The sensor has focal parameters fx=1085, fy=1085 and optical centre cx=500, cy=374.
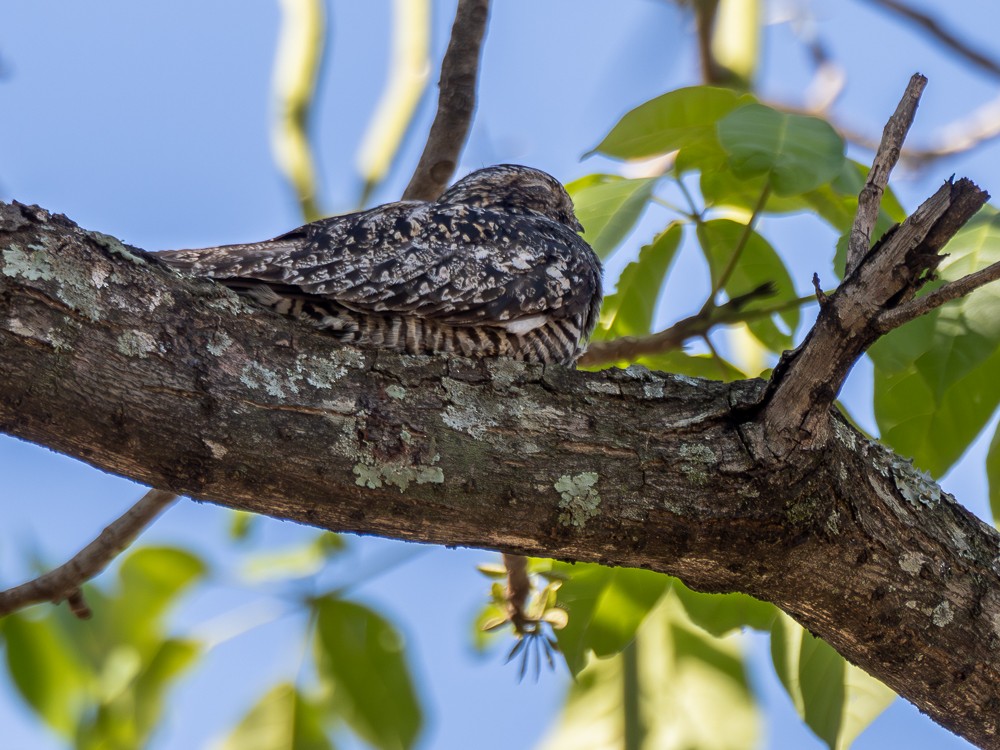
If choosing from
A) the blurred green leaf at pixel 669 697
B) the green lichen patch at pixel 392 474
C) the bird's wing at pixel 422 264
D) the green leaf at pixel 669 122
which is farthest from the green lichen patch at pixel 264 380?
the blurred green leaf at pixel 669 697

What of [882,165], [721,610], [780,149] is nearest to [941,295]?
[882,165]

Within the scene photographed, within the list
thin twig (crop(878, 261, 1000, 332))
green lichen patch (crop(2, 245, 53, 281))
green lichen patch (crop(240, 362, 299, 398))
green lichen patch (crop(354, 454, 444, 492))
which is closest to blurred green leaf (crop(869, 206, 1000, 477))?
thin twig (crop(878, 261, 1000, 332))

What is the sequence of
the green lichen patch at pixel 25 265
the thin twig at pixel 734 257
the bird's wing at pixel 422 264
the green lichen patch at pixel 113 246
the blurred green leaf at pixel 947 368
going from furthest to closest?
the thin twig at pixel 734 257 → the bird's wing at pixel 422 264 → the blurred green leaf at pixel 947 368 → the green lichen patch at pixel 113 246 → the green lichen patch at pixel 25 265

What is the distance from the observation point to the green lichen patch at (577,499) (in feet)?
7.70

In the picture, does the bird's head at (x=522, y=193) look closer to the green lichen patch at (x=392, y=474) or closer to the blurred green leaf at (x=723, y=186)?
the blurred green leaf at (x=723, y=186)

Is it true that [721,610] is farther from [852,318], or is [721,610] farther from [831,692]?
[852,318]

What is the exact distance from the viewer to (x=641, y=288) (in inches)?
140

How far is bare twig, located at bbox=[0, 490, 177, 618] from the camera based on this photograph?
10.1 ft

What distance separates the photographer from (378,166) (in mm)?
4191

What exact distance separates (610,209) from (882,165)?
100cm

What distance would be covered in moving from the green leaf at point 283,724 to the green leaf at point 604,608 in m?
0.89

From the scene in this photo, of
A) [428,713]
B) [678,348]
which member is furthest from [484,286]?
[428,713]

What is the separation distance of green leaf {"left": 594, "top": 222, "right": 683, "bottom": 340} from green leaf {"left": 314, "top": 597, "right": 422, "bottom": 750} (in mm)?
1253

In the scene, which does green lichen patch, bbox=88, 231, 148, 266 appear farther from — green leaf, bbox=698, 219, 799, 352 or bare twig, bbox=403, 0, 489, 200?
green leaf, bbox=698, 219, 799, 352
